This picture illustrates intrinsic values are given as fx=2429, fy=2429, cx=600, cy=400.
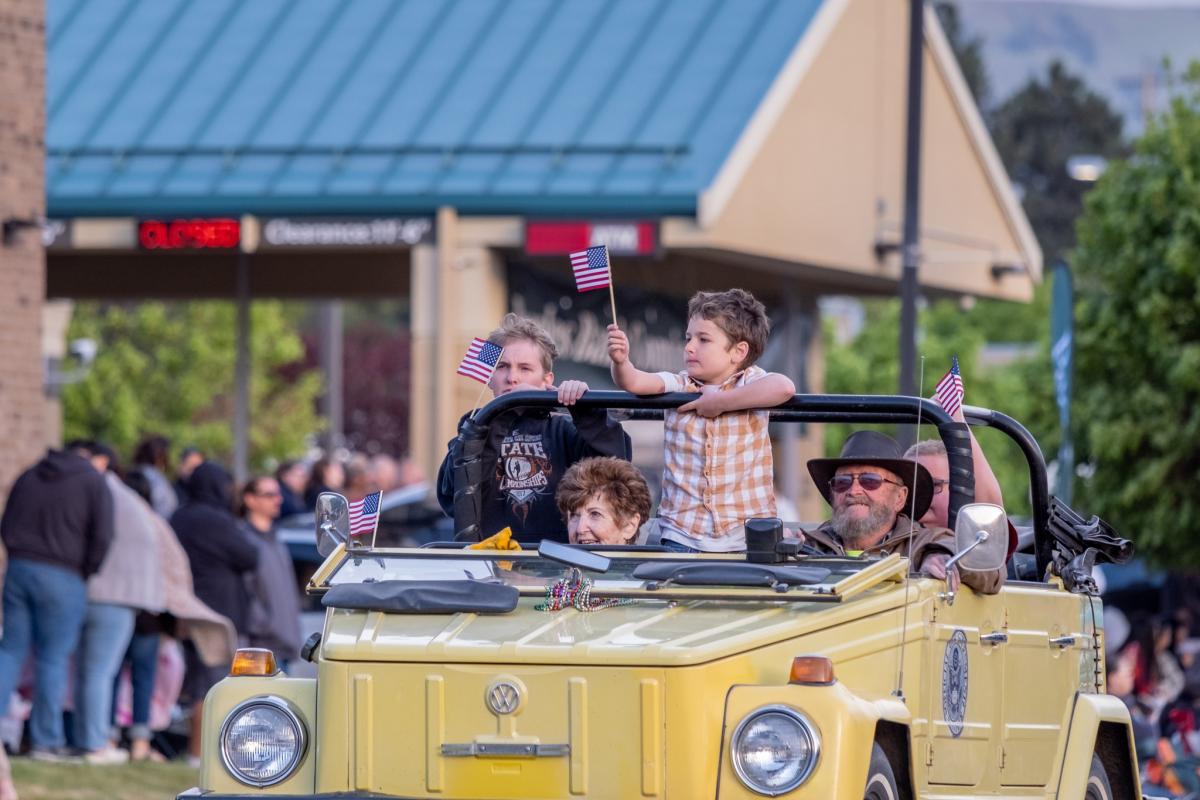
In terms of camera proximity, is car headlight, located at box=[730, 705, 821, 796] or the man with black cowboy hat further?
the man with black cowboy hat

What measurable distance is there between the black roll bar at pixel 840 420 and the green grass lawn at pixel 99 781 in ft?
14.8

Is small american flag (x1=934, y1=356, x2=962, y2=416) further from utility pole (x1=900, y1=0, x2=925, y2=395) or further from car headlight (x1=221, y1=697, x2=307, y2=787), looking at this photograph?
utility pole (x1=900, y1=0, x2=925, y2=395)

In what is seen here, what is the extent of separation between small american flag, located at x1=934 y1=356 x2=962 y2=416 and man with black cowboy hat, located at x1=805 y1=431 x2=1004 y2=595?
0.69ft

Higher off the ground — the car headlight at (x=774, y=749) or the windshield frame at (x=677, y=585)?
the windshield frame at (x=677, y=585)

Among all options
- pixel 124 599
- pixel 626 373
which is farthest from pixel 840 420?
pixel 124 599

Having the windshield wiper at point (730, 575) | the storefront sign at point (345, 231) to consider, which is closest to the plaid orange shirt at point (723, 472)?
the windshield wiper at point (730, 575)

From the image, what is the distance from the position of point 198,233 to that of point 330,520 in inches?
755

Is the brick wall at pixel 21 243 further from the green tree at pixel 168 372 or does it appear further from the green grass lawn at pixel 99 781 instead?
the green tree at pixel 168 372

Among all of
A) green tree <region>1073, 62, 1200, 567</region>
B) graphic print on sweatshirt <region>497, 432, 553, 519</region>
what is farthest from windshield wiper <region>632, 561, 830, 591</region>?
green tree <region>1073, 62, 1200, 567</region>

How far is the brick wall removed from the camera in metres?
15.6

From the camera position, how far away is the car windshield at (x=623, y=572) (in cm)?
682

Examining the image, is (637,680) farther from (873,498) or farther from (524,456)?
(524,456)

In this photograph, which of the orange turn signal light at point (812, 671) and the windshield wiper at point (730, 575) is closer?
the orange turn signal light at point (812, 671)

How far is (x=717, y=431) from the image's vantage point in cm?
770
